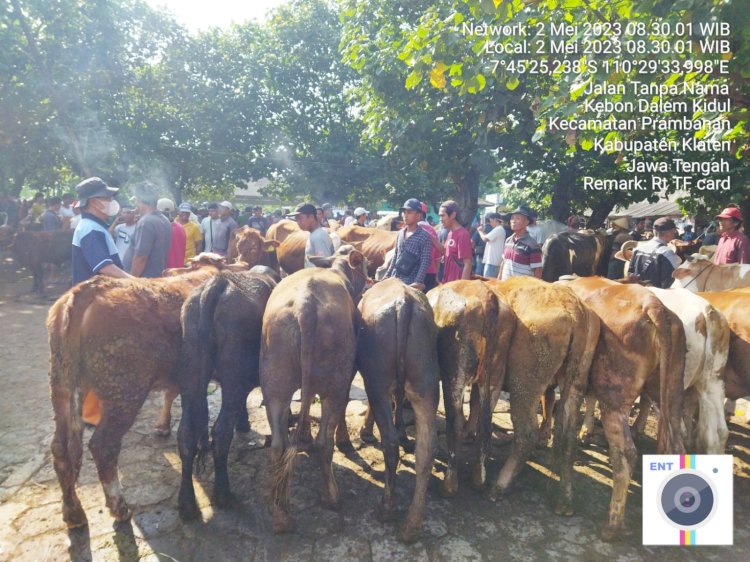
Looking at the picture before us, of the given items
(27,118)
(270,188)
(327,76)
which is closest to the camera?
(27,118)

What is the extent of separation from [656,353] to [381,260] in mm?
6579

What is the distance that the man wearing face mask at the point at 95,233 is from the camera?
14.4 feet

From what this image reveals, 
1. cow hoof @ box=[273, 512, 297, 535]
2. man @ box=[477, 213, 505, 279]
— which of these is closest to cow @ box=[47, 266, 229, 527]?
cow hoof @ box=[273, 512, 297, 535]

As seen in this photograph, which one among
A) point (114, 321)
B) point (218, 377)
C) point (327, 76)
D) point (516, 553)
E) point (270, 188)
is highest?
point (327, 76)

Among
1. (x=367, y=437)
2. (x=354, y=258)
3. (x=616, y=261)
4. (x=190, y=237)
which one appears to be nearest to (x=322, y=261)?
(x=354, y=258)

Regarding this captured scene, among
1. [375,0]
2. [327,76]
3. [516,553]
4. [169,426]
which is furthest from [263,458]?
[327,76]

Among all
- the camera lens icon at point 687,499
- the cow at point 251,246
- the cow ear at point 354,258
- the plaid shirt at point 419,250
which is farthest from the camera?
the cow at point 251,246

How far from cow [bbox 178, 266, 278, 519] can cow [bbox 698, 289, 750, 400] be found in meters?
4.32

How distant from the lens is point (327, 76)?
82.0 feet

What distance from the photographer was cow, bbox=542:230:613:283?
9.33m

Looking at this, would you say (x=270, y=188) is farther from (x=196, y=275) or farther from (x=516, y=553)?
(x=516, y=553)

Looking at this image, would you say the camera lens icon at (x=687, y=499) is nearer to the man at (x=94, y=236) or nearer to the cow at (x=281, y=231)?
the man at (x=94, y=236)

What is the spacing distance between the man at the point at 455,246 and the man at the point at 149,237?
3.84 m

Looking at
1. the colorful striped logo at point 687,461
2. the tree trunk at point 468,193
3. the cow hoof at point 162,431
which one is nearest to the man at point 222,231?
the cow hoof at point 162,431
